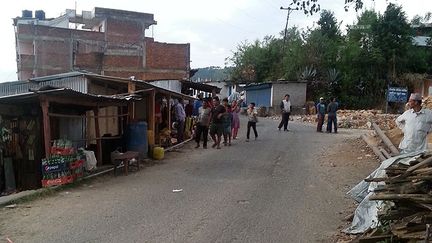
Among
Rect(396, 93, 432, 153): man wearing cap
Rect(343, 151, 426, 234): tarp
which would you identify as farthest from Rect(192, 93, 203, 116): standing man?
Rect(343, 151, 426, 234): tarp

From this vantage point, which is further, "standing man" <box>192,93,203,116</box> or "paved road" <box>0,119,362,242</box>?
"standing man" <box>192,93,203,116</box>

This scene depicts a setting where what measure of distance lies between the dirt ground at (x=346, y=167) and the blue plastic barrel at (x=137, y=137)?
5.42 m

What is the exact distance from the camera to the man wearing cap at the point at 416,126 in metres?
7.44

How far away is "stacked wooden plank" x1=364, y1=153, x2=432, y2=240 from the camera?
507cm

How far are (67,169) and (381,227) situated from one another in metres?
7.09

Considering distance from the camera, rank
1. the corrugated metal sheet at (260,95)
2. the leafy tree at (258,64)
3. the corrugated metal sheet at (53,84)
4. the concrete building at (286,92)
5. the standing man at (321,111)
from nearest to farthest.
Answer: the corrugated metal sheet at (53,84) < the standing man at (321,111) < the concrete building at (286,92) < the corrugated metal sheet at (260,95) < the leafy tree at (258,64)

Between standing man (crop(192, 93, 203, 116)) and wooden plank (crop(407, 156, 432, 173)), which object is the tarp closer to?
wooden plank (crop(407, 156, 432, 173))

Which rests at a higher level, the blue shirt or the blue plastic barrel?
the blue shirt

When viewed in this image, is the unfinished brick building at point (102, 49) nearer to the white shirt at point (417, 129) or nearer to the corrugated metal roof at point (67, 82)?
the corrugated metal roof at point (67, 82)

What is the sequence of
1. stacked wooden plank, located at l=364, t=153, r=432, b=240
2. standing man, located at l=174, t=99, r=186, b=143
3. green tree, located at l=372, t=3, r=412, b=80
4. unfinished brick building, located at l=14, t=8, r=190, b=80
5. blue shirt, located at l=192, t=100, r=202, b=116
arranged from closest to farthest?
stacked wooden plank, located at l=364, t=153, r=432, b=240, standing man, located at l=174, t=99, r=186, b=143, blue shirt, located at l=192, t=100, r=202, b=116, unfinished brick building, located at l=14, t=8, r=190, b=80, green tree, located at l=372, t=3, r=412, b=80

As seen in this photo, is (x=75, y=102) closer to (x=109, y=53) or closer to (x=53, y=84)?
(x=53, y=84)

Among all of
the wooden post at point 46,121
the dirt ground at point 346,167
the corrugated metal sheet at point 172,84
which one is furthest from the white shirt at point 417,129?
the corrugated metal sheet at point 172,84

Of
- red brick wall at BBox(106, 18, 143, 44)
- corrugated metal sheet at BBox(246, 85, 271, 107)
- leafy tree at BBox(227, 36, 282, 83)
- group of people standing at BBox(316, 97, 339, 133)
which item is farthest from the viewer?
leafy tree at BBox(227, 36, 282, 83)

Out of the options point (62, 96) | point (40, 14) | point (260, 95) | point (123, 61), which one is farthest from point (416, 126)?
point (40, 14)
